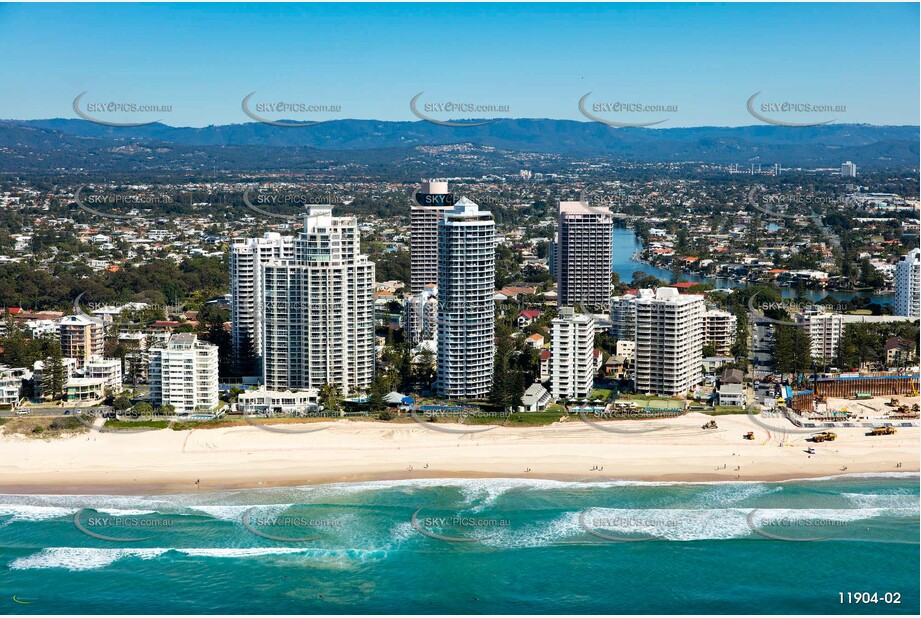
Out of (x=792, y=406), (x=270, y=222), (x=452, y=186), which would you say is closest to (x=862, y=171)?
(x=452, y=186)

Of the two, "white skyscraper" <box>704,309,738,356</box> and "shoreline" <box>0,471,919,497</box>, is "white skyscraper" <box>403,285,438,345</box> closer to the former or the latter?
"white skyscraper" <box>704,309,738,356</box>

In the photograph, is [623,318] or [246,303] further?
[623,318]

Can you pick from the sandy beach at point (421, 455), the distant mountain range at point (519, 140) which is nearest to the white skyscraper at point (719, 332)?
the sandy beach at point (421, 455)

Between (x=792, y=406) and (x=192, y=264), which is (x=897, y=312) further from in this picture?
(x=192, y=264)

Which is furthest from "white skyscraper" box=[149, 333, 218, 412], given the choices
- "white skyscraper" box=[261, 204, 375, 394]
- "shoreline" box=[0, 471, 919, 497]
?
"shoreline" box=[0, 471, 919, 497]

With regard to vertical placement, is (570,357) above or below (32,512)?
above

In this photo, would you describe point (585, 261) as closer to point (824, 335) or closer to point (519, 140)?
point (824, 335)

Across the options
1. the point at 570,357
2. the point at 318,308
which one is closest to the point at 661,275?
the point at 570,357
